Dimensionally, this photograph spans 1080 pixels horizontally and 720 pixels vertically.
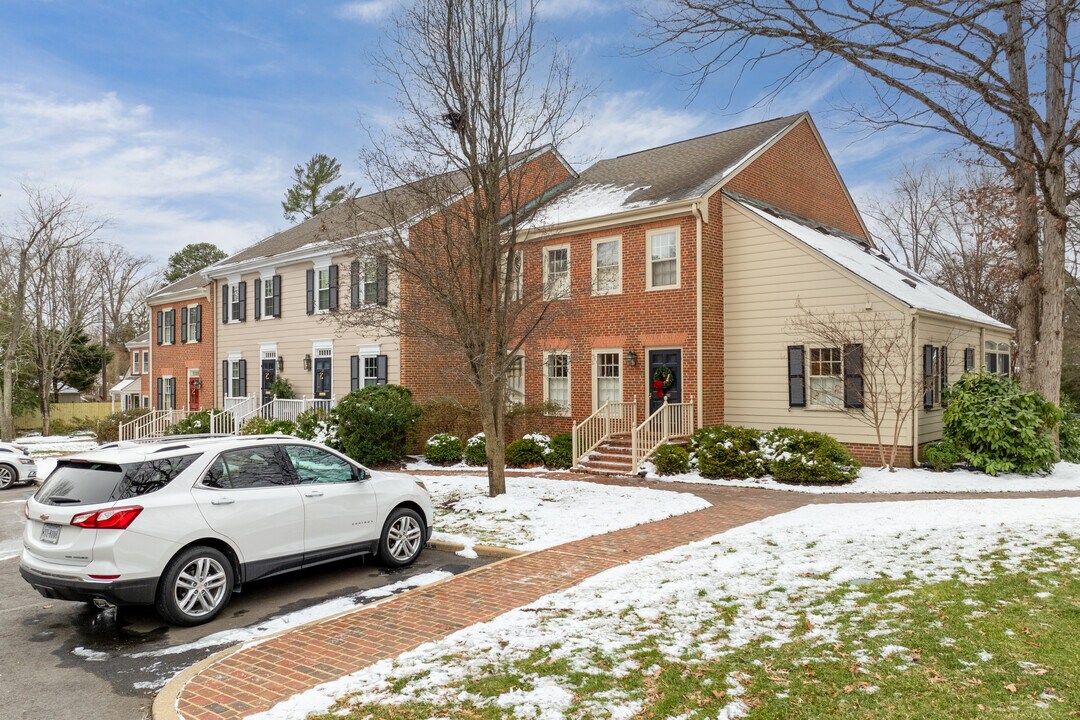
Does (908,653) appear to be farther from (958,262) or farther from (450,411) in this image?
(958,262)

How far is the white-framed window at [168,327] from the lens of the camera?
97.7ft

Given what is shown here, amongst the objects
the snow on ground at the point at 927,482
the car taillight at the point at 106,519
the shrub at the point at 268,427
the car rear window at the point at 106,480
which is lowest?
the snow on ground at the point at 927,482

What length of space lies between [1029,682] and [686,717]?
208cm

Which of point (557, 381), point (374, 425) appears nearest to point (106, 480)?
point (374, 425)

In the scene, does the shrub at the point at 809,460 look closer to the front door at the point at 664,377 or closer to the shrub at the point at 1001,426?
the shrub at the point at 1001,426

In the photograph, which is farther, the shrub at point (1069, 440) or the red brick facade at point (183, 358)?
the red brick facade at point (183, 358)

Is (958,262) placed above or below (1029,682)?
above

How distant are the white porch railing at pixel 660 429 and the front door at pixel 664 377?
16.2 inches

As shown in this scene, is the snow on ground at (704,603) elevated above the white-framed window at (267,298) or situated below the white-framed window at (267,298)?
below

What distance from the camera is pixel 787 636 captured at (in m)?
4.96

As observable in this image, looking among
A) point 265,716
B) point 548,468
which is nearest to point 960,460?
point 548,468

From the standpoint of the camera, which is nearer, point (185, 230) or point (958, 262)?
point (958, 262)

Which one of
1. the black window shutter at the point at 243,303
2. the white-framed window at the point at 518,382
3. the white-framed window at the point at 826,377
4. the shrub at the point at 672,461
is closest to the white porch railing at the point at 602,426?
the shrub at the point at 672,461

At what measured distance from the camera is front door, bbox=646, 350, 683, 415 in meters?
16.7
